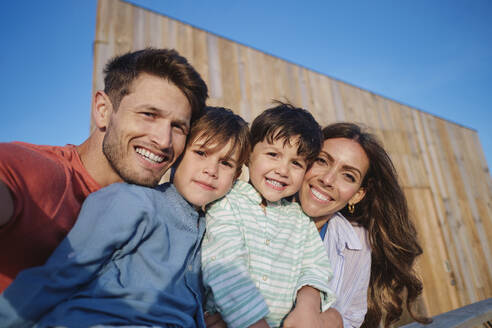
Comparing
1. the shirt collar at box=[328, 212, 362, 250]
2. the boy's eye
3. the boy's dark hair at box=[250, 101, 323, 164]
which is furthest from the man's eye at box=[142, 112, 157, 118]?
the shirt collar at box=[328, 212, 362, 250]

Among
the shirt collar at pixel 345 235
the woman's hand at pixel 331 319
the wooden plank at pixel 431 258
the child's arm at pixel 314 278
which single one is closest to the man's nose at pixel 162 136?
the child's arm at pixel 314 278

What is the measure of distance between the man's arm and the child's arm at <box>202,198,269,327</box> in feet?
2.17

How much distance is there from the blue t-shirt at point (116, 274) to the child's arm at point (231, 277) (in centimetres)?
8

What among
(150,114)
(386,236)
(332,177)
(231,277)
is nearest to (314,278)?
(231,277)

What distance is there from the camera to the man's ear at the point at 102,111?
1205 millimetres

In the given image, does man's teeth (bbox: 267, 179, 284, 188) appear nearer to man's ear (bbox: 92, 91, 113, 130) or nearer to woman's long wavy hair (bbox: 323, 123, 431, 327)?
woman's long wavy hair (bbox: 323, 123, 431, 327)

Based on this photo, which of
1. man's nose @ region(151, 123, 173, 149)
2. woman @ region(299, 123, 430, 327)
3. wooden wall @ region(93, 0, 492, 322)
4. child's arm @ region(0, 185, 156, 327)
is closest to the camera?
child's arm @ region(0, 185, 156, 327)

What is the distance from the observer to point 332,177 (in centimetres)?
156

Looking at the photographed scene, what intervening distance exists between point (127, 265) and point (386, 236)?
1.65 m

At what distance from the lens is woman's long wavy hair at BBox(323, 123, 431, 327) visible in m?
1.77

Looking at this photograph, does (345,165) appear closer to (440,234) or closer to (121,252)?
(121,252)

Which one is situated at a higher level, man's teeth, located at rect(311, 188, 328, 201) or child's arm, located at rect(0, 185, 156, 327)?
man's teeth, located at rect(311, 188, 328, 201)

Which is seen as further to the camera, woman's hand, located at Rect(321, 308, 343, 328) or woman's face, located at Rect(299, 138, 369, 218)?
woman's face, located at Rect(299, 138, 369, 218)

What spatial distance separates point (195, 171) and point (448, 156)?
5.81m
